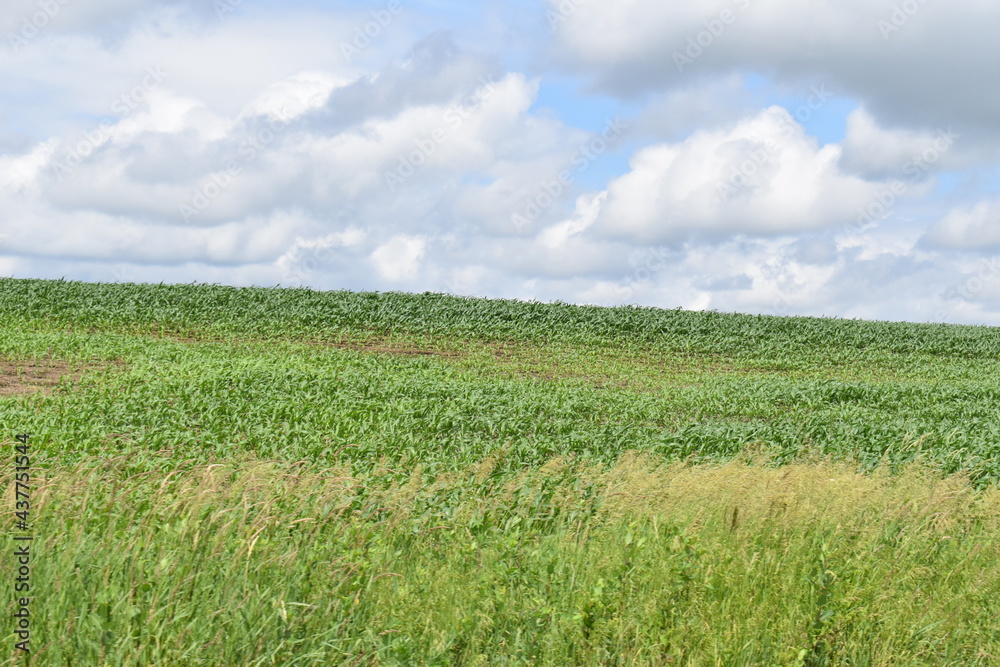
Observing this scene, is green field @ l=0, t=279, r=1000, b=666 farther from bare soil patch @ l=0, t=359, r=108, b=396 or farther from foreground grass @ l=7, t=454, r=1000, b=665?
bare soil patch @ l=0, t=359, r=108, b=396

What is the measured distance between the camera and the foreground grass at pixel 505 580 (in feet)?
13.5

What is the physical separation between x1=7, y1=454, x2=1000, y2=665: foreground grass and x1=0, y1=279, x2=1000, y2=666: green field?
2 cm

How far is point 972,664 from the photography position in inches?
184

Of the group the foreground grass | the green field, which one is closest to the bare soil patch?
the green field

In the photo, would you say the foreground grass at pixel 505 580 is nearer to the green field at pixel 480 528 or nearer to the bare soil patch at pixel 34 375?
the green field at pixel 480 528

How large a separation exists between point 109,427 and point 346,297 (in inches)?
875

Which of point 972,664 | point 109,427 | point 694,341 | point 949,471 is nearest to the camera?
point 972,664

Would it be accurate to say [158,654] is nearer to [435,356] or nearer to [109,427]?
[109,427]

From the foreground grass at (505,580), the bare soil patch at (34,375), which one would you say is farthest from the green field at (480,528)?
the bare soil patch at (34,375)

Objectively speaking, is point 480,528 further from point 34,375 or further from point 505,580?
point 34,375

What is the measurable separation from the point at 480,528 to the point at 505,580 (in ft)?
4.60

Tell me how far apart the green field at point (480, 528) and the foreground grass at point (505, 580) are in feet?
0.07

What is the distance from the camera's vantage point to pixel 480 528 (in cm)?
632

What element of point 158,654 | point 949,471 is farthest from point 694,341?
point 158,654
